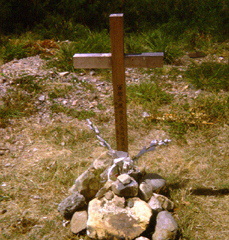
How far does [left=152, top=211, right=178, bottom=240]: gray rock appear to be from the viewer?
2.19 metres

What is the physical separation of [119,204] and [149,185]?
36cm

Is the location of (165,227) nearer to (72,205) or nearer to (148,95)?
(72,205)

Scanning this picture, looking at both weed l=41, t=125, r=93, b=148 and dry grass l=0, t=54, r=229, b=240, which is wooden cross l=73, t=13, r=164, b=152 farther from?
weed l=41, t=125, r=93, b=148

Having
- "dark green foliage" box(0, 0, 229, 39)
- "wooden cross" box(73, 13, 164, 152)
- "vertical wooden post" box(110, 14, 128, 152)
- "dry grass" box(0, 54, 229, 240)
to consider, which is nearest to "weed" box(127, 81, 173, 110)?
"dry grass" box(0, 54, 229, 240)

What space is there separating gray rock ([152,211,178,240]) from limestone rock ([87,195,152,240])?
0.35ft

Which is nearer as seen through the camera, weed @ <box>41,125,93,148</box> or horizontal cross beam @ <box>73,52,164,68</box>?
horizontal cross beam @ <box>73,52,164,68</box>

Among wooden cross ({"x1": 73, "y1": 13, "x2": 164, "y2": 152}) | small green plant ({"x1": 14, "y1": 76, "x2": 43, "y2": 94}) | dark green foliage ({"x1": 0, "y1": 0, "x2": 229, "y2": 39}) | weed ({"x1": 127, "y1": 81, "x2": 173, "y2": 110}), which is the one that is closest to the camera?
wooden cross ({"x1": 73, "y1": 13, "x2": 164, "y2": 152})

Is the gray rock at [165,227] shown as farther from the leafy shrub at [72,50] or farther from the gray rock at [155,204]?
the leafy shrub at [72,50]

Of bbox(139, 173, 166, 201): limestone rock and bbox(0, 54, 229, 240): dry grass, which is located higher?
bbox(139, 173, 166, 201): limestone rock

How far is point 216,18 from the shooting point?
22.6 feet

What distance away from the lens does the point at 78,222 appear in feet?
7.88

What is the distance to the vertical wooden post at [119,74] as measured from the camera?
2.28m

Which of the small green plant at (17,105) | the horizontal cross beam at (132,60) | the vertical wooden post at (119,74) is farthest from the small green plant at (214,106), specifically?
the small green plant at (17,105)

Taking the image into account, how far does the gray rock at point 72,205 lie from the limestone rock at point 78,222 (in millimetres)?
50
